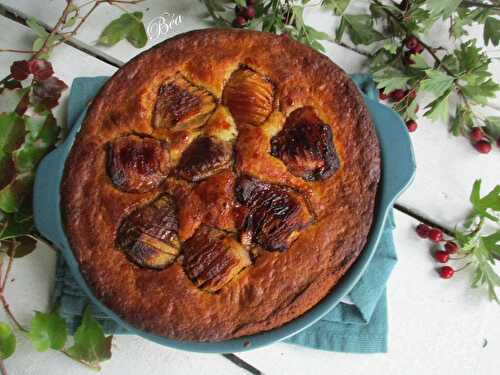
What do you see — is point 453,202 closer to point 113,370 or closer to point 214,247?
point 214,247

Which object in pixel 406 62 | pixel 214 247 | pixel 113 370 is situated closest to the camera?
pixel 214 247

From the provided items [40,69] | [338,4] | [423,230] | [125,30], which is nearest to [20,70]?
[40,69]

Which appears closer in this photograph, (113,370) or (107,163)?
(107,163)

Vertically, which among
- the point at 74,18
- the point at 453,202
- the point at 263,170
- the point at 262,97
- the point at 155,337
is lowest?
the point at 453,202

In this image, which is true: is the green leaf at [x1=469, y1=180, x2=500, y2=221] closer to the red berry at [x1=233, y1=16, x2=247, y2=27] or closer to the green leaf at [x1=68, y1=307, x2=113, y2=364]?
the red berry at [x1=233, y1=16, x2=247, y2=27]

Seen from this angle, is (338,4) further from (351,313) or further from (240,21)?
(351,313)

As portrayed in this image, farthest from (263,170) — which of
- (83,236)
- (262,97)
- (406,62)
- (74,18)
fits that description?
(74,18)
